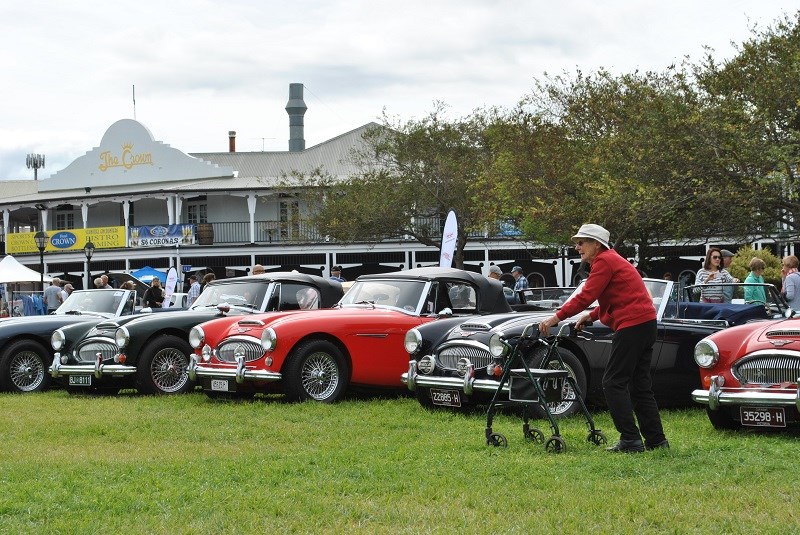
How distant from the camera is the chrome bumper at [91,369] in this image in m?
14.1

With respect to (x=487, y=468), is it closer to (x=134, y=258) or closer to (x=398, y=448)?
(x=398, y=448)

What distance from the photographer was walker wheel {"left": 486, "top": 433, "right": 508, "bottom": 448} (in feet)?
28.6

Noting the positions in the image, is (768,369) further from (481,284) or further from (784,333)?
(481,284)

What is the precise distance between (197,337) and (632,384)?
6590mm

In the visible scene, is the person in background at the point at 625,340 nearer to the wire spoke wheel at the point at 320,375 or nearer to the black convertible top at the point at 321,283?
the wire spoke wheel at the point at 320,375

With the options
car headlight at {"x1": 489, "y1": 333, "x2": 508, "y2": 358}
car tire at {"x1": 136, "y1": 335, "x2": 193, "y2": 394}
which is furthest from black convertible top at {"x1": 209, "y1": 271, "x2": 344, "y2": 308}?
car headlight at {"x1": 489, "y1": 333, "x2": 508, "y2": 358}

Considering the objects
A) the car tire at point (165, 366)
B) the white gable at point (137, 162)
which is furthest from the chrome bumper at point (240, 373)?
the white gable at point (137, 162)

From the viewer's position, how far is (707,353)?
9.61 meters

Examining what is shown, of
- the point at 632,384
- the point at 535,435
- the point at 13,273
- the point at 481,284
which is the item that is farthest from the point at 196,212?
the point at 632,384

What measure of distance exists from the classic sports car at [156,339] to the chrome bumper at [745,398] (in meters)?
6.67

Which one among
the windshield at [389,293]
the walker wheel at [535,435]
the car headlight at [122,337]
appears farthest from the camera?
the car headlight at [122,337]

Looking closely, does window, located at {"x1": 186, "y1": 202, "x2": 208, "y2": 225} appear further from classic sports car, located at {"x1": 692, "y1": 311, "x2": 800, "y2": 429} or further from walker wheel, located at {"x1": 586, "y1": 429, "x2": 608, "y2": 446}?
walker wheel, located at {"x1": 586, "y1": 429, "x2": 608, "y2": 446}

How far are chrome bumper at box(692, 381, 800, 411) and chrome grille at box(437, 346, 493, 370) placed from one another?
7.46ft

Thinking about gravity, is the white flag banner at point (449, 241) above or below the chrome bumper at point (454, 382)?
above
